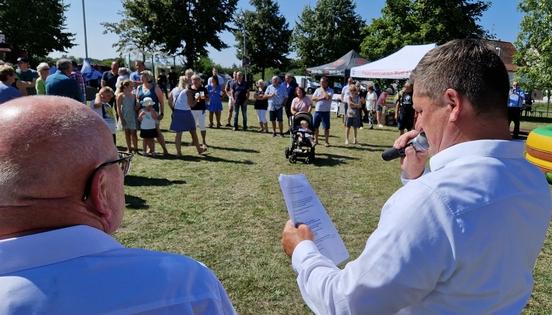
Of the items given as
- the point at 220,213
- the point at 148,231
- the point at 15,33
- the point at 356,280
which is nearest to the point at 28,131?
the point at 356,280

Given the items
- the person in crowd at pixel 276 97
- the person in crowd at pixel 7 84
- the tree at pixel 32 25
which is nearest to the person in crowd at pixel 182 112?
the person in crowd at pixel 7 84

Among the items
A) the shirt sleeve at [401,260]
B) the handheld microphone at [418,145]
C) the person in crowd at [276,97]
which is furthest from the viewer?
the person in crowd at [276,97]

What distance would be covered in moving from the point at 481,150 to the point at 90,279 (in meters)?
1.17

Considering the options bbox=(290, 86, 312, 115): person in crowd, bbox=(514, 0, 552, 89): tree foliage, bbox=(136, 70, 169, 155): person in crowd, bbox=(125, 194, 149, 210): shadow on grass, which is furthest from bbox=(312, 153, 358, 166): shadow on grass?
bbox=(514, 0, 552, 89): tree foliage

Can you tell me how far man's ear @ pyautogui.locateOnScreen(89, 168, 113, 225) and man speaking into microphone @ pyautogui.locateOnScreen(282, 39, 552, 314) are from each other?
0.74 m

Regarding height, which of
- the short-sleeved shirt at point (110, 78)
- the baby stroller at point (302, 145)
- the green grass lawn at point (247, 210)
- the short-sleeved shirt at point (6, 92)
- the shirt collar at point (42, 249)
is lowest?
the green grass lawn at point (247, 210)

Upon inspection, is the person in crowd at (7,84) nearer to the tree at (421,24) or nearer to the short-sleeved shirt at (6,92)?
the short-sleeved shirt at (6,92)

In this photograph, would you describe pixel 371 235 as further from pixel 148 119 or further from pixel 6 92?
pixel 148 119

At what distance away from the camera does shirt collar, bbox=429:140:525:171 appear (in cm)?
139

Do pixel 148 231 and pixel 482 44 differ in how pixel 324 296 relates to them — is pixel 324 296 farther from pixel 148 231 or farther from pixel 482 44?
pixel 148 231

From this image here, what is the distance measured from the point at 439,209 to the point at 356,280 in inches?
12.9

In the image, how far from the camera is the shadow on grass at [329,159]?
9.65 metres

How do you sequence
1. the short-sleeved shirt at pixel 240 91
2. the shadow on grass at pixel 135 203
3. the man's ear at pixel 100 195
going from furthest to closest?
the short-sleeved shirt at pixel 240 91 < the shadow on grass at pixel 135 203 < the man's ear at pixel 100 195

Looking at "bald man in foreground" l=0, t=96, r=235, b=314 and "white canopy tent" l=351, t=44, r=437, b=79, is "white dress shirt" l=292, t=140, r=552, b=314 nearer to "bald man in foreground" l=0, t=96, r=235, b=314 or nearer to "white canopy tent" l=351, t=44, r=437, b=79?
"bald man in foreground" l=0, t=96, r=235, b=314
